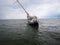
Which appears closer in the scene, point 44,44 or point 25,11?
point 44,44

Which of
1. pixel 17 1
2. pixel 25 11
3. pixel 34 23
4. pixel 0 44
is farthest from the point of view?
pixel 25 11

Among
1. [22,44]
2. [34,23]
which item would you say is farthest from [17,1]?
[22,44]

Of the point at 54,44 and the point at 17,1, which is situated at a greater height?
the point at 17,1

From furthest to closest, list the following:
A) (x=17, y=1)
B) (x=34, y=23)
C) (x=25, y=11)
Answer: (x=25, y=11), (x=17, y=1), (x=34, y=23)

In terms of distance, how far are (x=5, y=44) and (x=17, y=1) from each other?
59.5 metres

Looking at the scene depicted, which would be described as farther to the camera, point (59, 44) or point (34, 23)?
point (34, 23)

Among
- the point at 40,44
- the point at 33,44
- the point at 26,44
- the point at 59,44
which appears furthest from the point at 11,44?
the point at 59,44

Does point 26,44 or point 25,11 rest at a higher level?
point 25,11

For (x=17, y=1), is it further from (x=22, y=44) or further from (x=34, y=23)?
(x=22, y=44)

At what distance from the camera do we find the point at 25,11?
84875 millimetres

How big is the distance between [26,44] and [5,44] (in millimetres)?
4425

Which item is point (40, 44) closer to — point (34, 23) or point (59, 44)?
point (59, 44)

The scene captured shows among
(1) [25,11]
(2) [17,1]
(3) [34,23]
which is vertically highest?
(2) [17,1]

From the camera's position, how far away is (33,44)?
23.9 meters
